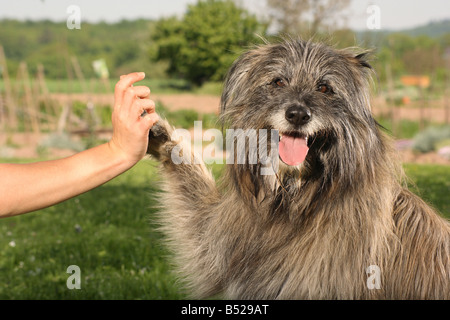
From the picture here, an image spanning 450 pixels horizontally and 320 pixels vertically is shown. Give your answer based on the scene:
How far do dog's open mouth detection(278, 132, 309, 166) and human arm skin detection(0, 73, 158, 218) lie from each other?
89 cm

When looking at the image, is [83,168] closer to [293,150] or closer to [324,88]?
[293,150]

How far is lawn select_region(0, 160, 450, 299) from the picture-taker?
16.4 ft

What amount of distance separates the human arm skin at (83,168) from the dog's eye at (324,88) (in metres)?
1.12

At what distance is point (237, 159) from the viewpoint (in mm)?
3275

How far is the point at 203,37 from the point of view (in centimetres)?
2856

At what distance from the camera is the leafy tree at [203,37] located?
2692cm

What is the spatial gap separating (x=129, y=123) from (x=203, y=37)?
27.0 metres

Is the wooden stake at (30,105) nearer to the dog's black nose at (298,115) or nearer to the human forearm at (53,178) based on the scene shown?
the dog's black nose at (298,115)

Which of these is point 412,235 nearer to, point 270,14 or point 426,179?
point 426,179

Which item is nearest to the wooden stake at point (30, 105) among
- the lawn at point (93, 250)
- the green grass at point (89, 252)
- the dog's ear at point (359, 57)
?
the lawn at point (93, 250)

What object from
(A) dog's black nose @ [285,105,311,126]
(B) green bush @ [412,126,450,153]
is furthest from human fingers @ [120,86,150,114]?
(B) green bush @ [412,126,450,153]

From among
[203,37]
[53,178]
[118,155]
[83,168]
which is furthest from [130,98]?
[203,37]

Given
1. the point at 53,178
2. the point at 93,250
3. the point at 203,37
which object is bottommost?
the point at 93,250

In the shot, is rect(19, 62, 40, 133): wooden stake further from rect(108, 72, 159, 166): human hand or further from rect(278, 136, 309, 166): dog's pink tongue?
rect(108, 72, 159, 166): human hand
